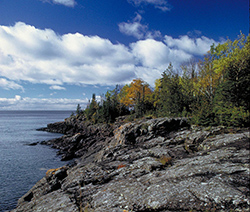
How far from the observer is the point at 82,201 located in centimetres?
928

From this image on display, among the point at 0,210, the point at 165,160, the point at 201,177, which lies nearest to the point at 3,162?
the point at 0,210

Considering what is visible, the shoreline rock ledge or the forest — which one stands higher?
the forest

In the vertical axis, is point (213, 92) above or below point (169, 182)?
above

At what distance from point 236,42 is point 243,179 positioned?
34.3 meters

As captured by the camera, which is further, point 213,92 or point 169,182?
point 213,92

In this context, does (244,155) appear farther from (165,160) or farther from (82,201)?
(82,201)

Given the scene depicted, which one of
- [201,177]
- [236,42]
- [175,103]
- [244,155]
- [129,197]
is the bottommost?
[129,197]

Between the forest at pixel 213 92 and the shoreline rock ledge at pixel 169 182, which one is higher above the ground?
the forest at pixel 213 92

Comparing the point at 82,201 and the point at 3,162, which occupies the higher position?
the point at 82,201

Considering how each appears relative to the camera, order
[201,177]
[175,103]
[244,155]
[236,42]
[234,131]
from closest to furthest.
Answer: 1. [201,177]
2. [244,155]
3. [234,131]
4. [175,103]
5. [236,42]

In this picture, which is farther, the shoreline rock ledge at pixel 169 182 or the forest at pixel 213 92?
the forest at pixel 213 92

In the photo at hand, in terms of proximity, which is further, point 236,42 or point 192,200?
point 236,42

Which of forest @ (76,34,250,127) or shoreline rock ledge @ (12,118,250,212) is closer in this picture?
shoreline rock ledge @ (12,118,250,212)

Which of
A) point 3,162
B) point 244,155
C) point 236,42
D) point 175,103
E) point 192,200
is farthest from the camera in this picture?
point 236,42
